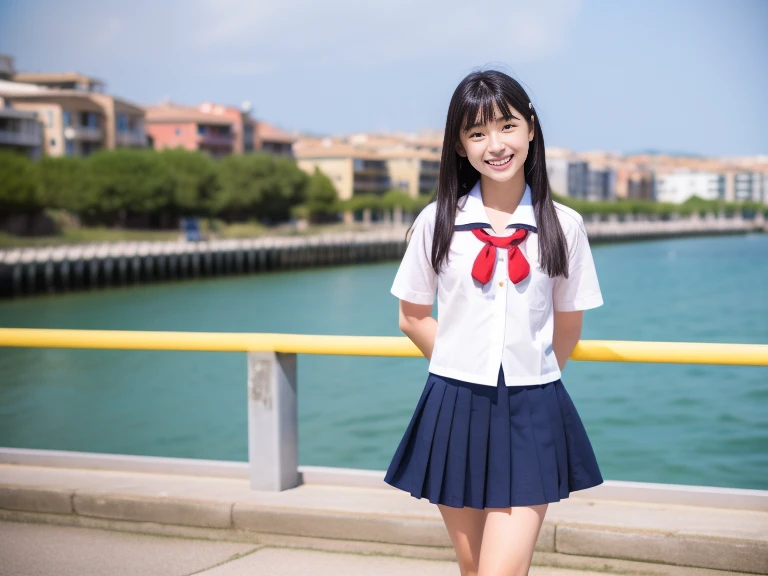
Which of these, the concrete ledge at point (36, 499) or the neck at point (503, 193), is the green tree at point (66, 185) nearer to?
the concrete ledge at point (36, 499)

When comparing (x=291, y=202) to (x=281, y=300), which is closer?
(x=281, y=300)

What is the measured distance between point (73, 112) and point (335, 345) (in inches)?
2560

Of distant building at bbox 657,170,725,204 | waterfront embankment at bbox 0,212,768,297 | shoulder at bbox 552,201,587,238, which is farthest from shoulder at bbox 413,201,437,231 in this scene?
distant building at bbox 657,170,725,204

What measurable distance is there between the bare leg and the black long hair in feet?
1.55

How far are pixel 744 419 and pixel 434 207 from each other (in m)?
14.9

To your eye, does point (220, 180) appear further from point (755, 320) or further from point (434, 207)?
point (434, 207)

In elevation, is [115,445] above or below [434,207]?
below

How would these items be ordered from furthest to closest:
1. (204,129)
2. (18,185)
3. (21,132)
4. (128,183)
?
(204,129) → (21,132) → (128,183) → (18,185)

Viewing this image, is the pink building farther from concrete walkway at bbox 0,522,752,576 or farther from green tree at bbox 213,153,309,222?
concrete walkway at bbox 0,522,752,576

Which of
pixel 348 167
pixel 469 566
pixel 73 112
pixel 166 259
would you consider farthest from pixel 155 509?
pixel 348 167

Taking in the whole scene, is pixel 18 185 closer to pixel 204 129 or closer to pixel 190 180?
pixel 190 180

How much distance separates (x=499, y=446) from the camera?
1868mm

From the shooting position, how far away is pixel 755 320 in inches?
1211

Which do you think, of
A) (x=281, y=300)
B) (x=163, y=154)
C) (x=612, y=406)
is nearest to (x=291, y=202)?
(x=163, y=154)
